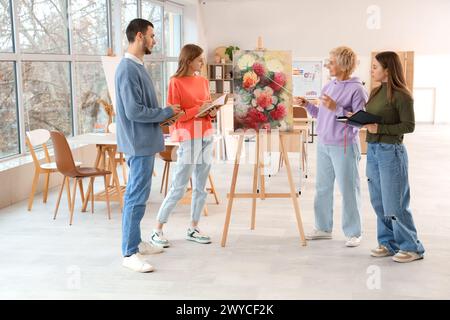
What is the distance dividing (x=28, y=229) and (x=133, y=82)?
88.2 inches

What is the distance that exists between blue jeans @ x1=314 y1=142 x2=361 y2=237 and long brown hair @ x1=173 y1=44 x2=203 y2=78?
47.8 inches

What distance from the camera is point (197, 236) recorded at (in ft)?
16.5

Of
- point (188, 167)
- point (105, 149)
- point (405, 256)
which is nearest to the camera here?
point (405, 256)

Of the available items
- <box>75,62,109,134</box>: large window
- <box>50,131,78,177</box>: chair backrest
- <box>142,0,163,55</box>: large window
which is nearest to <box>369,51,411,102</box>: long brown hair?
<box>50,131,78,177</box>: chair backrest

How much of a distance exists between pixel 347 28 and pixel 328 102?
10.2 metres

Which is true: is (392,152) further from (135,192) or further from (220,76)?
(220,76)

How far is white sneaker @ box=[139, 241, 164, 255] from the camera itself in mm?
4699

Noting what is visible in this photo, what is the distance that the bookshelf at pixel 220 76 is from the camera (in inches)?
571

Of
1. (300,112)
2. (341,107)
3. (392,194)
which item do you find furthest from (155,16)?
(392,194)

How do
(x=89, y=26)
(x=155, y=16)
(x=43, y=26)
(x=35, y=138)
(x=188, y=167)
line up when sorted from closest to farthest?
1. (x=188, y=167)
2. (x=35, y=138)
3. (x=43, y=26)
4. (x=89, y=26)
5. (x=155, y=16)

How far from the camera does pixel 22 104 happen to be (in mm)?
7133
